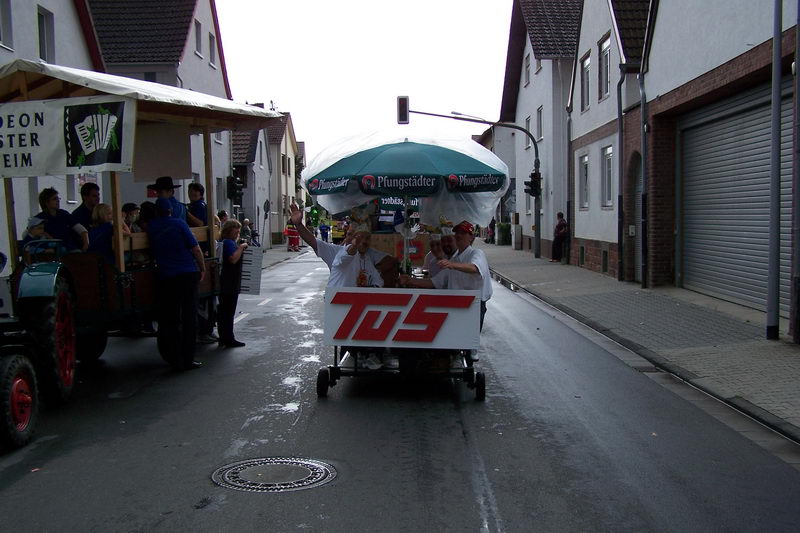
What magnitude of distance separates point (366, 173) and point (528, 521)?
3952 mm

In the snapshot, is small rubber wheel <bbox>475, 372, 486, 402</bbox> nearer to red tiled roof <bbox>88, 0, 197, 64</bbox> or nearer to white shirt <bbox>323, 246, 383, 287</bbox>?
white shirt <bbox>323, 246, 383, 287</bbox>

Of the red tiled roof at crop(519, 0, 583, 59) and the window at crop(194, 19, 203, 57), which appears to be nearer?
the red tiled roof at crop(519, 0, 583, 59)

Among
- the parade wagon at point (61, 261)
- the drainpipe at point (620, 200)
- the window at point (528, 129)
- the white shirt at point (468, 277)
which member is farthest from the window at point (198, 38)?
the white shirt at point (468, 277)

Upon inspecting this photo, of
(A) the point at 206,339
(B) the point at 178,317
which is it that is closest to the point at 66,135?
(B) the point at 178,317

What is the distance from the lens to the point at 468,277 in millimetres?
7664

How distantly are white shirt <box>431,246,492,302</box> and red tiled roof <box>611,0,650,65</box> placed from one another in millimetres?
12800

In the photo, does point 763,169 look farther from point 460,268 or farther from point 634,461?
point 634,461

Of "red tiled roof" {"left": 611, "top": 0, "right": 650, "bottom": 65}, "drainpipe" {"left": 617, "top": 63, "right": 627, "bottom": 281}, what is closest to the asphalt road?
"drainpipe" {"left": 617, "top": 63, "right": 627, "bottom": 281}

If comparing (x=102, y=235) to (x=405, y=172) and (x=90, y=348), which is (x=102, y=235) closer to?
(x=90, y=348)

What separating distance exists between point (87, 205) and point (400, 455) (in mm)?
5413

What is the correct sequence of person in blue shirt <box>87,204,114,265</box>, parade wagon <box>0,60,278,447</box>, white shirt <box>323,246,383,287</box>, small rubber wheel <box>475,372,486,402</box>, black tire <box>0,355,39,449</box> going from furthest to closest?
person in blue shirt <box>87,204,114,265</box>, white shirt <box>323,246,383,287</box>, small rubber wheel <box>475,372,486,402</box>, parade wagon <box>0,60,278,447</box>, black tire <box>0,355,39,449</box>

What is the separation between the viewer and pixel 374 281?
8016mm

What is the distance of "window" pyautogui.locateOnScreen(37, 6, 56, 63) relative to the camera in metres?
18.4

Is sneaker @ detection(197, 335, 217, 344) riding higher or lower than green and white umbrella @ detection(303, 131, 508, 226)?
lower
